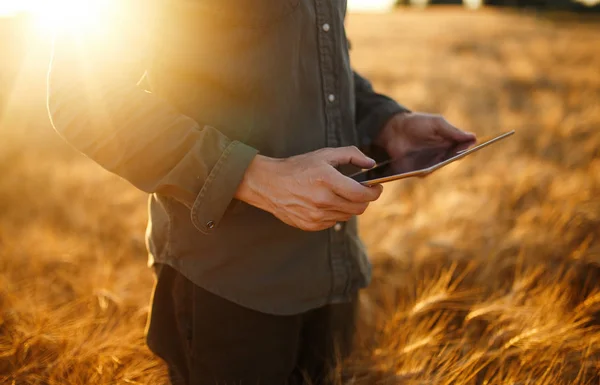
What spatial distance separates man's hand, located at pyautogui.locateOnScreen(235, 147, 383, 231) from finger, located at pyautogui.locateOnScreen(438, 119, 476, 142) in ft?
1.49

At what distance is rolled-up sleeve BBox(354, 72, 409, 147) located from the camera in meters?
1.32

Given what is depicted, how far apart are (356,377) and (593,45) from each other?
11784 millimetres

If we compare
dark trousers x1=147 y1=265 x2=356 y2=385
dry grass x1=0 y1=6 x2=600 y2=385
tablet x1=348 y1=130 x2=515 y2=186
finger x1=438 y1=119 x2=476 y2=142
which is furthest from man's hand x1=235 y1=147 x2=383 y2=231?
dry grass x1=0 y1=6 x2=600 y2=385

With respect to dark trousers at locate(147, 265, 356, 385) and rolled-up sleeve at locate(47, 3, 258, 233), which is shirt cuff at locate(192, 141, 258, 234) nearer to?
rolled-up sleeve at locate(47, 3, 258, 233)

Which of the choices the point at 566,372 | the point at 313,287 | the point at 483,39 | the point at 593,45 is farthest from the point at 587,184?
the point at 483,39

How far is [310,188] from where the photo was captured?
83 centimetres

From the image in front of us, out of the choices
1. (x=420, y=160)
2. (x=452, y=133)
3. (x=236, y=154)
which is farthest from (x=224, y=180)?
(x=452, y=133)

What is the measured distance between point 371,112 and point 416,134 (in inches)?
6.0

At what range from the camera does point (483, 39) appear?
43.3 ft

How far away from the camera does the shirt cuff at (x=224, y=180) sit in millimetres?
886

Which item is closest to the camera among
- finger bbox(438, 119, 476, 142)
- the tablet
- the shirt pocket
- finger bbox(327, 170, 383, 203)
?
finger bbox(327, 170, 383, 203)

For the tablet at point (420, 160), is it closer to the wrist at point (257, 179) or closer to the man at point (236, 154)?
the man at point (236, 154)

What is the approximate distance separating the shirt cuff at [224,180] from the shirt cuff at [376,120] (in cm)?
53

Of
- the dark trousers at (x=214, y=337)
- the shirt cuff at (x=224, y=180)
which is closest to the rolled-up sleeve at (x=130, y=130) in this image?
the shirt cuff at (x=224, y=180)
